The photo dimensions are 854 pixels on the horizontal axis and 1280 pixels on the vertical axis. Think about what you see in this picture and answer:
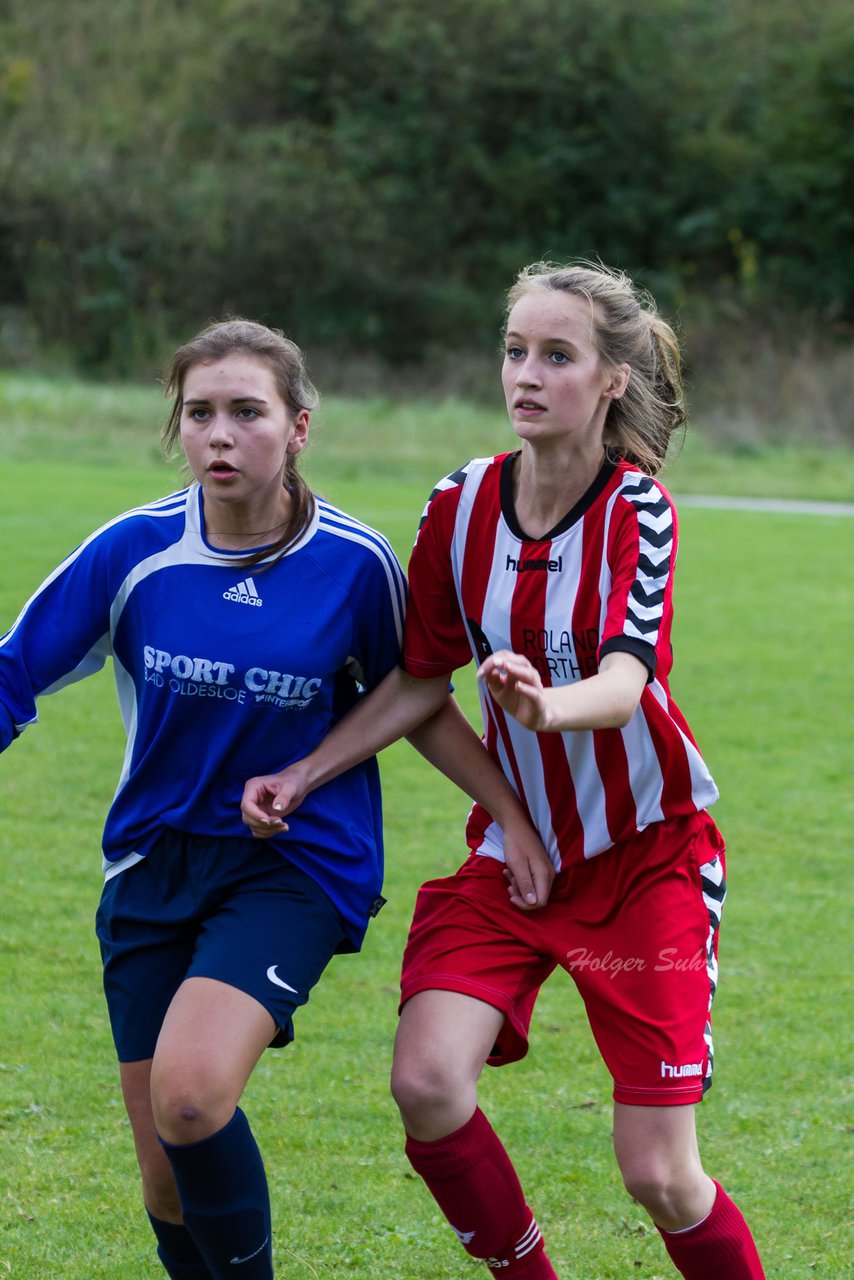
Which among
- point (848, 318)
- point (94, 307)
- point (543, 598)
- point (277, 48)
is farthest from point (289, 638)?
point (277, 48)

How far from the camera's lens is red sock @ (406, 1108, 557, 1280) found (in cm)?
304

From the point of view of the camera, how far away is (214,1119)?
2.76m

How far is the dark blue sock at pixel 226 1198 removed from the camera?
2.79 metres

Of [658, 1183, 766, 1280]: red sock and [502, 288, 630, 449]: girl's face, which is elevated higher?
[502, 288, 630, 449]: girl's face

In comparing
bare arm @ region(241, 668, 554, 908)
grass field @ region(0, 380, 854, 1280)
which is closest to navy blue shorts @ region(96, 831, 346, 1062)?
bare arm @ region(241, 668, 554, 908)

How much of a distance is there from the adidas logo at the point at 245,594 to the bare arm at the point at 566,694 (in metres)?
0.65

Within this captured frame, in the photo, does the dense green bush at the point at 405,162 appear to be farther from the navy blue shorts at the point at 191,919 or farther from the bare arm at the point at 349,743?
the navy blue shorts at the point at 191,919

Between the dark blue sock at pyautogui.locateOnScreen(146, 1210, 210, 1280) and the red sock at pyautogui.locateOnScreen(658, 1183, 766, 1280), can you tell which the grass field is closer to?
the dark blue sock at pyautogui.locateOnScreen(146, 1210, 210, 1280)

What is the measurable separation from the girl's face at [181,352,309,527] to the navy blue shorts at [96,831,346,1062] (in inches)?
26.6

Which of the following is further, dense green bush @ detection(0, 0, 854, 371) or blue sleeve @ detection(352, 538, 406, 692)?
dense green bush @ detection(0, 0, 854, 371)

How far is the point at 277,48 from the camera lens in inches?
1726

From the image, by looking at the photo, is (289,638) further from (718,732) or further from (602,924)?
(718,732)

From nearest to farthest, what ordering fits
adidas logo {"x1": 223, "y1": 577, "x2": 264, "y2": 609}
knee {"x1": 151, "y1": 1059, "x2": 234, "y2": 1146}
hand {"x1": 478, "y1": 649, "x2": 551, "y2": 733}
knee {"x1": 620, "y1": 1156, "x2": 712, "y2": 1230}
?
hand {"x1": 478, "y1": 649, "x2": 551, "y2": 733}
knee {"x1": 151, "y1": 1059, "x2": 234, "y2": 1146}
knee {"x1": 620, "y1": 1156, "x2": 712, "y2": 1230}
adidas logo {"x1": 223, "y1": 577, "x2": 264, "y2": 609}

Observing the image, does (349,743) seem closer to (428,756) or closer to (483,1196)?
(428,756)
